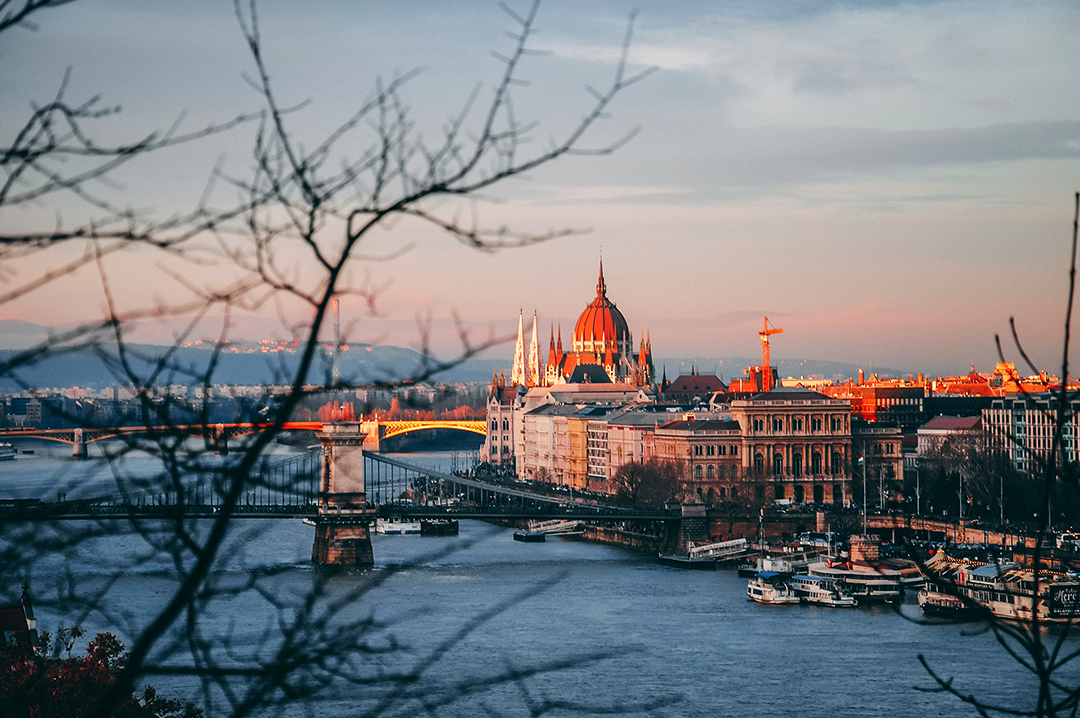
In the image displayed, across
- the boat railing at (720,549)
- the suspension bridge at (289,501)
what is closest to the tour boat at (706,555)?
the boat railing at (720,549)

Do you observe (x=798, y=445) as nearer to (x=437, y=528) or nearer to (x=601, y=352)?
(x=437, y=528)

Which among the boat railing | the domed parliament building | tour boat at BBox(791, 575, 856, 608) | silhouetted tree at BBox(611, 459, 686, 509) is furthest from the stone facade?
the domed parliament building

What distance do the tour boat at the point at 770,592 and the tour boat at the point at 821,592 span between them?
0.17 meters

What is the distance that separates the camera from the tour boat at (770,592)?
2611cm

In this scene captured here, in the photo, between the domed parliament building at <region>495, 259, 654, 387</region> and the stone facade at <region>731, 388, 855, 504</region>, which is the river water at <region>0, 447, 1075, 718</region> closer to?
the stone facade at <region>731, 388, 855, 504</region>

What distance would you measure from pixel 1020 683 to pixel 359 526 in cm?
1617

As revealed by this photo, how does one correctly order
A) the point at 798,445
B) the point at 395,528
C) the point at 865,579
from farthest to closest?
the point at 798,445 → the point at 395,528 → the point at 865,579

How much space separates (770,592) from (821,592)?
1198 mm

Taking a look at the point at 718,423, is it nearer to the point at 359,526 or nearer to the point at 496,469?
the point at 359,526

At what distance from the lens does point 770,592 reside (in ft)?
85.9

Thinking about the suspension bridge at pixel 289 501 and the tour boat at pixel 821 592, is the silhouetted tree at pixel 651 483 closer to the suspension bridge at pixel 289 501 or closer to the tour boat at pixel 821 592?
the suspension bridge at pixel 289 501

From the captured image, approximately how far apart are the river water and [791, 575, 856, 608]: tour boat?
39 centimetres

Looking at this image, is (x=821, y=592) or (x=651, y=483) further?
(x=651, y=483)

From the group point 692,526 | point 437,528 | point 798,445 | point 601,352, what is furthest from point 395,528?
point 601,352
